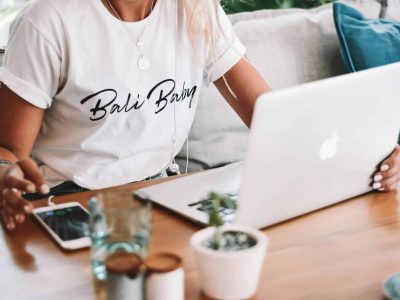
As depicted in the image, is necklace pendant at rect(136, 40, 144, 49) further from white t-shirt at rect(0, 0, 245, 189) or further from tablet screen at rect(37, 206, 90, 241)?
tablet screen at rect(37, 206, 90, 241)

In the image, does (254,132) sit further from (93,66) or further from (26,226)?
(93,66)

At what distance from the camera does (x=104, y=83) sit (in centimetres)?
143

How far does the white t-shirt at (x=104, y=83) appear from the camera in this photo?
137 centimetres

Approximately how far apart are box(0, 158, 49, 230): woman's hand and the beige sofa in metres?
0.78

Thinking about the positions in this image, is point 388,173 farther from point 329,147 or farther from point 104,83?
point 104,83

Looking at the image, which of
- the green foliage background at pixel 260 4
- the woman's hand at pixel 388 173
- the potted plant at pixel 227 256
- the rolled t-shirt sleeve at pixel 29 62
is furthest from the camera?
the green foliage background at pixel 260 4

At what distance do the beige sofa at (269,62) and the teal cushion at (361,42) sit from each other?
88mm

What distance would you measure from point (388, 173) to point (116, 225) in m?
0.59

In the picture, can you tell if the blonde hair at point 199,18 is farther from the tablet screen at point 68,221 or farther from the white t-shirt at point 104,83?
the tablet screen at point 68,221

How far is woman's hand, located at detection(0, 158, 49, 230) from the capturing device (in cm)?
106

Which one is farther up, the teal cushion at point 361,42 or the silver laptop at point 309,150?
the silver laptop at point 309,150

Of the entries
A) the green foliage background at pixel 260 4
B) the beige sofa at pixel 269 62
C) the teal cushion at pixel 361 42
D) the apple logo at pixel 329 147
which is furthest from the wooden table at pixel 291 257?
the green foliage background at pixel 260 4

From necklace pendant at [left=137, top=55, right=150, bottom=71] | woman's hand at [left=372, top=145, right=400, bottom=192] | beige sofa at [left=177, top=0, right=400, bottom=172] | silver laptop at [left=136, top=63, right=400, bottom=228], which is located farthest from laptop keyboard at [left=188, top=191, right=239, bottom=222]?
beige sofa at [left=177, top=0, right=400, bottom=172]

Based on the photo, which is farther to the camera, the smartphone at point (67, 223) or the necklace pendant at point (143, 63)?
the necklace pendant at point (143, 63)
